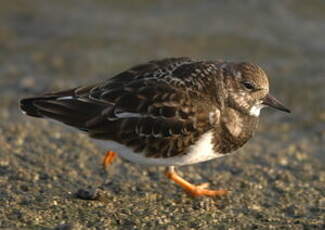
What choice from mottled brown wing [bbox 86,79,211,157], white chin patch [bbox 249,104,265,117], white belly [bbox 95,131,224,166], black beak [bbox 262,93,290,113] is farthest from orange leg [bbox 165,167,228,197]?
black beak [bbox 262,93,290,113]

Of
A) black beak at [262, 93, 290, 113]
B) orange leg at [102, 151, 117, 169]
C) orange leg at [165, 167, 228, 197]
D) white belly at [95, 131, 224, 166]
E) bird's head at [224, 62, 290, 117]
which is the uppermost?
bird's head at [224, 62, 290, 117]

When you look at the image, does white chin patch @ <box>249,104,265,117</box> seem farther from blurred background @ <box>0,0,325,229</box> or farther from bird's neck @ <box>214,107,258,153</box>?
blurred background @ <box>0,0,325,229</box>

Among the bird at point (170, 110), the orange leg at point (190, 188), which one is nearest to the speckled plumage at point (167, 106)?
the bird at point (170, 110)

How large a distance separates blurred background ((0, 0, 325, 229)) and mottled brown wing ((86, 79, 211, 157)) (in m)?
0.47

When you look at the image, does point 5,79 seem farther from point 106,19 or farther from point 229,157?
point 229,157

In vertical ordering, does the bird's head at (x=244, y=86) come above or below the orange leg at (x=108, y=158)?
above

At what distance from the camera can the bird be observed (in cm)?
435

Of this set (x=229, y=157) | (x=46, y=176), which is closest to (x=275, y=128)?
(x=229, y=157)

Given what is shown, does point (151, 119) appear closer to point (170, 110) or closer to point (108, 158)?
point (170, 110)

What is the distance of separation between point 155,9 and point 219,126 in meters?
5.13

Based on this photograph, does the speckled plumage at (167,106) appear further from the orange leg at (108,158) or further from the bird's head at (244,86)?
the orange leg at (108,158)

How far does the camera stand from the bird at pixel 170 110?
14.3 ft

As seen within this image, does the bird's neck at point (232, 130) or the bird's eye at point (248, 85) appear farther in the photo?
the bird's eye at point (248, 85)

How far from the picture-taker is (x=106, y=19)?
29.3 feet
